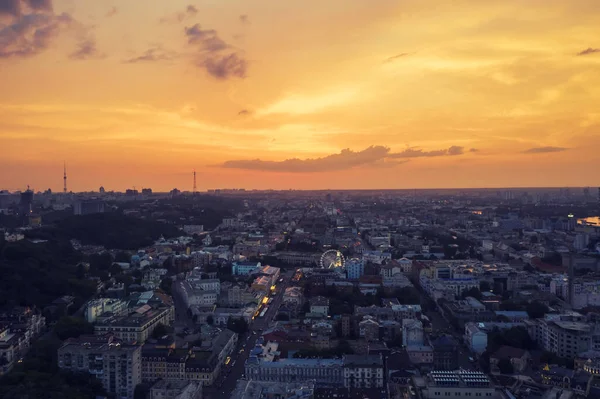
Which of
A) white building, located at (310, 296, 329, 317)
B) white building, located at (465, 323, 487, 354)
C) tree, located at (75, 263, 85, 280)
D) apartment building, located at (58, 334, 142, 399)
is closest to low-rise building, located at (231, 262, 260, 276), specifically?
tree, located at (75, 263, 85, 280)

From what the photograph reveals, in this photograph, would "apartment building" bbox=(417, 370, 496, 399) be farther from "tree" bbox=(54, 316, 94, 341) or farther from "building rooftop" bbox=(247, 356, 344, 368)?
"tree" bbox=(54, 316, 94, 341)

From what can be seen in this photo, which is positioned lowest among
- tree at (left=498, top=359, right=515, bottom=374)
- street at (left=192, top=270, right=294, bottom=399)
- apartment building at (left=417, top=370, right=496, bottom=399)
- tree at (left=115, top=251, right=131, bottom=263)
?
street at (left=192, top=270, right=294, bottom=399)

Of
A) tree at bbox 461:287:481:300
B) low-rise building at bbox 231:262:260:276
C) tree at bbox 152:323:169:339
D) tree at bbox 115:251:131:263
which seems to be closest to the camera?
tree at bbox 152:323:169:339

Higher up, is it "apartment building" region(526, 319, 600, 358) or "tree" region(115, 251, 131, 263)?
"tree" region(115, 251, 131, 263)

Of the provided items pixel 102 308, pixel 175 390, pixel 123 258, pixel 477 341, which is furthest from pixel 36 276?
pixel 477 341

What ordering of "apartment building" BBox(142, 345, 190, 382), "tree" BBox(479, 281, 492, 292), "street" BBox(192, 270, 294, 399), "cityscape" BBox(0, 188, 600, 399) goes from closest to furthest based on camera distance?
"cityscape" BBox(0, 188, 600, 399)
"street" BBox(192, 270, 294, 399)
"apartment building" BBox(142, 345, 190, 382)
"tree" BBox(479, 281, 492, 292)

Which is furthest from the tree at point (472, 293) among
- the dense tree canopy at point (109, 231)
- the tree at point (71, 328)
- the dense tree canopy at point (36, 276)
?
the dense tree canopy at point (109, 231)
